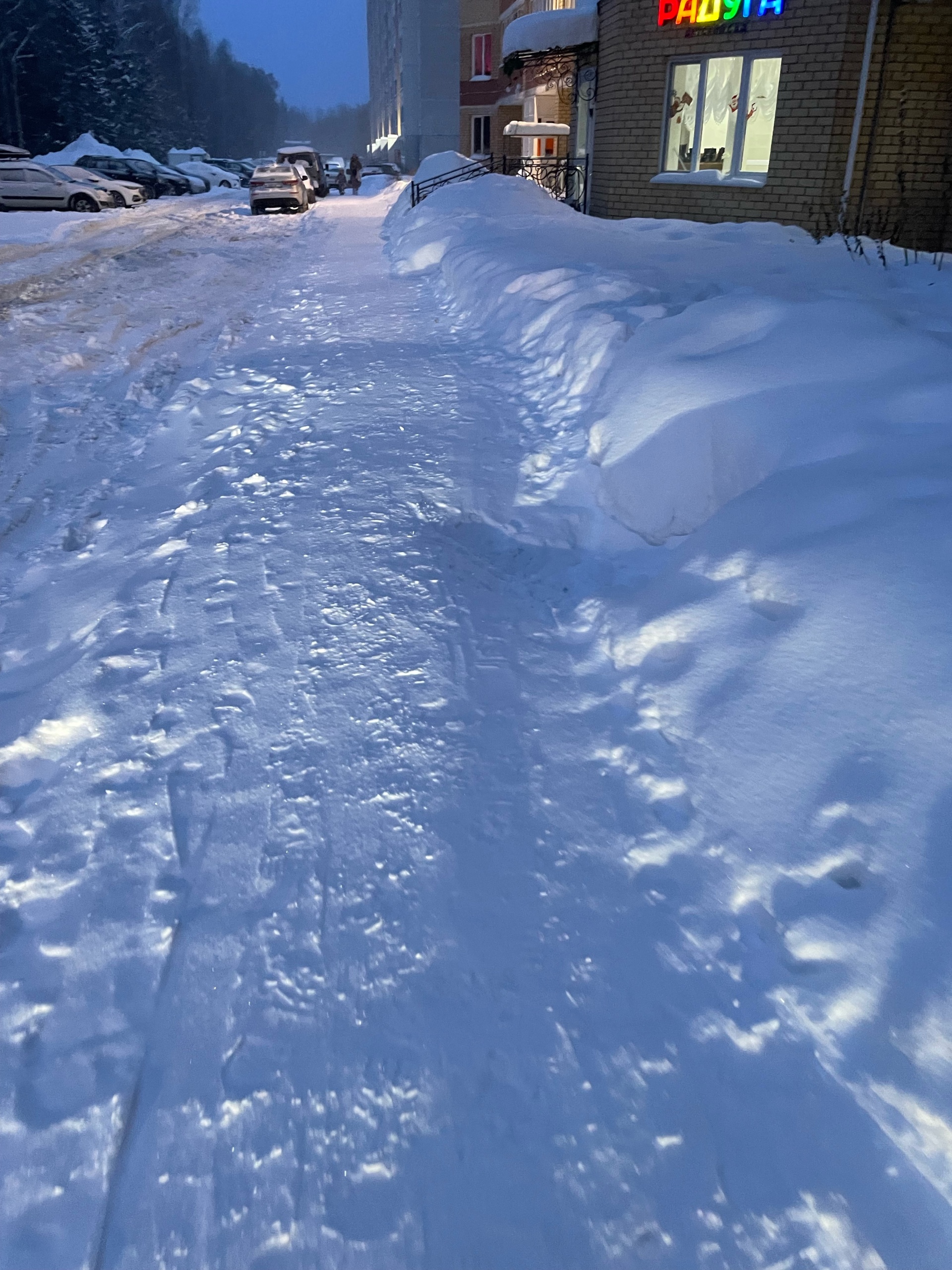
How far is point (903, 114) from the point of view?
11.7 metres

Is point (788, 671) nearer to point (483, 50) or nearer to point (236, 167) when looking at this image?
point (483, 50)

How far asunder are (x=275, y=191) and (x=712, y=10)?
680 inches

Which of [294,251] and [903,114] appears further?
[294,251]

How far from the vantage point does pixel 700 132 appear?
44.9 ft

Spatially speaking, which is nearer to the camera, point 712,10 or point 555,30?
point 712,10

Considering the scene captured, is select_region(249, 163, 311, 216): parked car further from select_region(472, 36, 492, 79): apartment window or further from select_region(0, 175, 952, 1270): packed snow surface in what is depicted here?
select_region(0, 175, 952, 1270): packed snow surface

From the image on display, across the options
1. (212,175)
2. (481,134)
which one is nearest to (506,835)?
(481,134)

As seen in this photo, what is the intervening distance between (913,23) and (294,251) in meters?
11.0

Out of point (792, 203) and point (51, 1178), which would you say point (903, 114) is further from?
point (51, 1178)

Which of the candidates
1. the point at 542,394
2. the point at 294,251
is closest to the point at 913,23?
the point at 542,394

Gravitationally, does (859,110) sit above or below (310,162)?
below

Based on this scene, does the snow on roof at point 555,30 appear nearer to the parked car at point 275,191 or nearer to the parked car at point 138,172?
the parked car at point 275,191

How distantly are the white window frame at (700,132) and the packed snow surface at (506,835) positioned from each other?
9.19 metres

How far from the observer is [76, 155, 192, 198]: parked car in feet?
108
